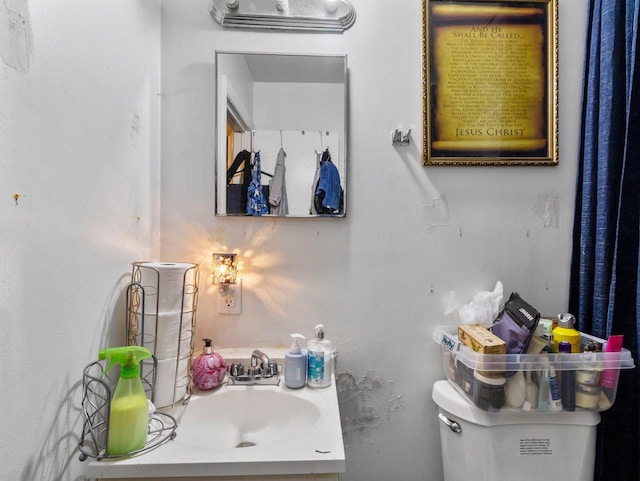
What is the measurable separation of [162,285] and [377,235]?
0.62m

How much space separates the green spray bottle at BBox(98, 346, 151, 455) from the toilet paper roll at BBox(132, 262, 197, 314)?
0.54ft

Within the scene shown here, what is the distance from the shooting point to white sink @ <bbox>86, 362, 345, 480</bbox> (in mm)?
664

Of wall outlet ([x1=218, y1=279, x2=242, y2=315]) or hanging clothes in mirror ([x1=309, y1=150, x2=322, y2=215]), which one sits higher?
hanging clothes in mirror ([x1=309, y1=150, x2=322, y2=215])

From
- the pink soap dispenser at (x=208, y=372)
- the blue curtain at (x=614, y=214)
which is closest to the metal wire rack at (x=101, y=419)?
the pink soap dispenser at (x=208, y=372)

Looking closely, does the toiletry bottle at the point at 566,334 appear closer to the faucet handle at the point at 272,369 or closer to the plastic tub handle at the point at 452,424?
the plastic tub handle at the point at 452,424

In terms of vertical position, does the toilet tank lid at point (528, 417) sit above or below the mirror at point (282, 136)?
below

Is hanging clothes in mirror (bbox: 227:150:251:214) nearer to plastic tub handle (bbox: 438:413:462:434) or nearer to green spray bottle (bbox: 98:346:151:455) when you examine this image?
green spray bottle (bbox: 98:346:151:455)

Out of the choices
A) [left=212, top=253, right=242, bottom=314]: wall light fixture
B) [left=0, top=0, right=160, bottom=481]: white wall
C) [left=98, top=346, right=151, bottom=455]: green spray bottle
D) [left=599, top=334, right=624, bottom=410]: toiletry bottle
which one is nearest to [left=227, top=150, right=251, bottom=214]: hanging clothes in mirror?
[left=212, top=253, right=242, bottom=314]: wall light fixture

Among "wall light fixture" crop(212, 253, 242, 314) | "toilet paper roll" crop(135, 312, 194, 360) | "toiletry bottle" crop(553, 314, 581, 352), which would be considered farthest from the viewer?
"wall light fixture" crop(212, 253, 242, 314)

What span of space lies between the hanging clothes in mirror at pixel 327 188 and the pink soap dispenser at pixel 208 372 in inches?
20.3

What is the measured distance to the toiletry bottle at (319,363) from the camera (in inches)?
38.2

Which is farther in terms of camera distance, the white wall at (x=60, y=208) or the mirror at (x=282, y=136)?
the mirror at (x=282, y=136)

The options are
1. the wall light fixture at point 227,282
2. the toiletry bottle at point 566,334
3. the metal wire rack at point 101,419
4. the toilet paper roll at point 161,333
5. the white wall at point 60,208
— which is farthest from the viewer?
the wall light fixture at point 227,282

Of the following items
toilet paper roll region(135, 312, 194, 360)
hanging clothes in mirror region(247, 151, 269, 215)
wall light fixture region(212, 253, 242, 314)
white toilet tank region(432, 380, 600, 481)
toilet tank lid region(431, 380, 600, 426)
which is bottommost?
white toilet tank region(432, 380, 600, 481)
